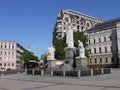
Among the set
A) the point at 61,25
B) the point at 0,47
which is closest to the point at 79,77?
the point at 61,25

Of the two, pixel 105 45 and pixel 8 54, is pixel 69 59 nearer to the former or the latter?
pixel 105 45

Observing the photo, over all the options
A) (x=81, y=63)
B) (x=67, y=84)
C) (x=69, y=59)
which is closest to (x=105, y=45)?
(x=69, y=59)

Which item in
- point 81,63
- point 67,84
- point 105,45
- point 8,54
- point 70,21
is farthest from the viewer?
point 8,54

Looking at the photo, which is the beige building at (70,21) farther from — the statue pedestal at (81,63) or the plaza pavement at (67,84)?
the plaza pavement at (67,84)

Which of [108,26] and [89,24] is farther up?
[89,24]

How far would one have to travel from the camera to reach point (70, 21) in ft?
320

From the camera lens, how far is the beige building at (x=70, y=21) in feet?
309

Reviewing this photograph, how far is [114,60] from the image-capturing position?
64.9 m

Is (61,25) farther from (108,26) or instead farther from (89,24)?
(108,26)

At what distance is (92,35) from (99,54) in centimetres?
721

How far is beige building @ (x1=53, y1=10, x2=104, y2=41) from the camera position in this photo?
94250 mm

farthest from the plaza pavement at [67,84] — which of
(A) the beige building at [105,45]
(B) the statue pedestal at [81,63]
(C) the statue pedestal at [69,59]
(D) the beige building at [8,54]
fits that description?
(D) the beige building at [8,54]

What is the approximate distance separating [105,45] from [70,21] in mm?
32783

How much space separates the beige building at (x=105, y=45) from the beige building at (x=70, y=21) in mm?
21527
